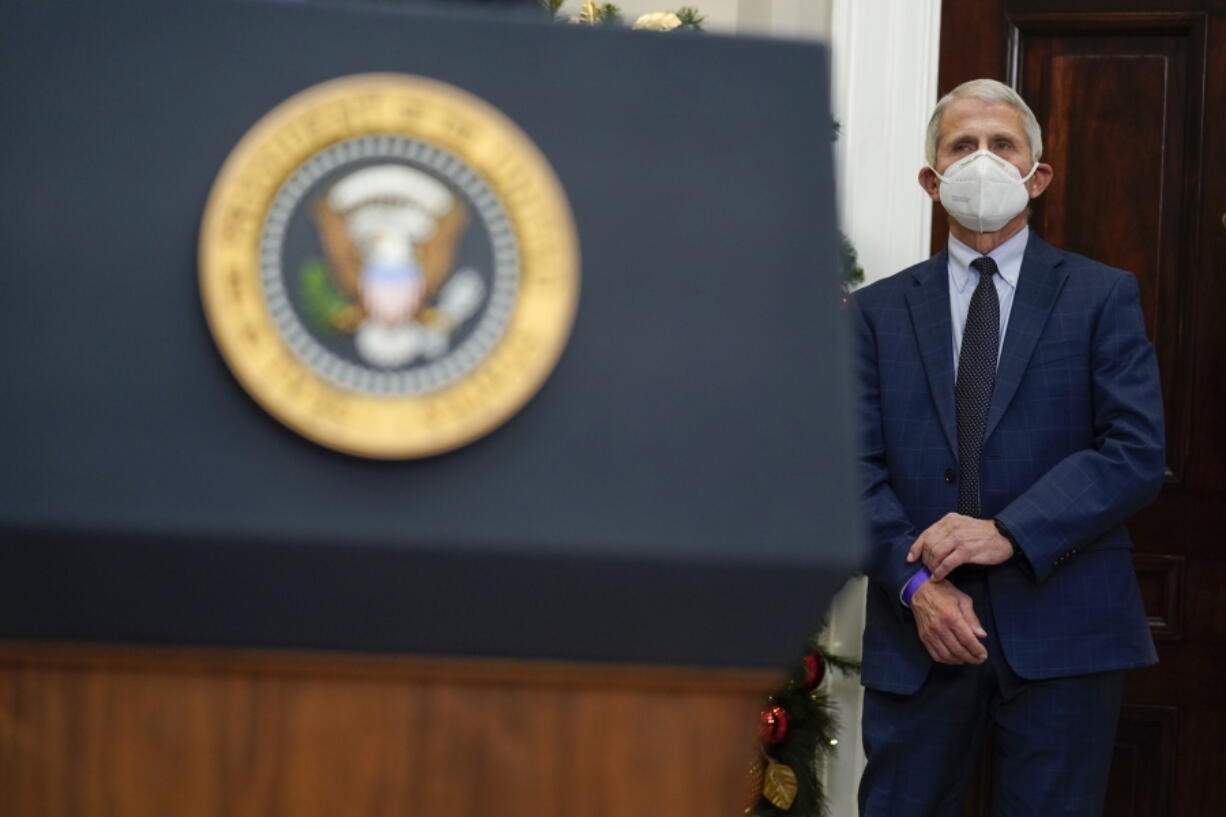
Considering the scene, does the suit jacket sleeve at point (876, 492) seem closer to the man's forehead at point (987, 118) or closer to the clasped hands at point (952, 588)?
the clasped hands at point (952, 588)

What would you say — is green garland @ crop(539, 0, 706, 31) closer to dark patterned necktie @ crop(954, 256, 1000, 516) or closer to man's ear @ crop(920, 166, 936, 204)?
man's ear @ crop(920, 166, 936, 204)

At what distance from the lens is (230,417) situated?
80 centimetres

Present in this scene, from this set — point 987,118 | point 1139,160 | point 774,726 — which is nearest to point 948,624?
point 987,118

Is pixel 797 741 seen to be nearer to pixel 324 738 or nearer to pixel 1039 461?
pixel 1039 461

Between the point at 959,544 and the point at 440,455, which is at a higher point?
the point at 440,455

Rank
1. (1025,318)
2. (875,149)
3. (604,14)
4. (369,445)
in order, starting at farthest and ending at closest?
1. (875,149)
2. (604,14)
3. (1025,318)
4. (369,445)

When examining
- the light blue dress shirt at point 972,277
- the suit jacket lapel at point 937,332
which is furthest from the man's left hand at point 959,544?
the light blue dress shirt at point 972,277

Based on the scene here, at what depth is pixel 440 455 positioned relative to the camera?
2.64 ft

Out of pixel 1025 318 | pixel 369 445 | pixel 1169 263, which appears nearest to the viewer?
pixel 369 445

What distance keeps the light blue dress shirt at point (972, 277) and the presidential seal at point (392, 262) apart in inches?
63.9

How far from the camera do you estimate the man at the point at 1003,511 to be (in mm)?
2197

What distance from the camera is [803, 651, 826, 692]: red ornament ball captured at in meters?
3.10

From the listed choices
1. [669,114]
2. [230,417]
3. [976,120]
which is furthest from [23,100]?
[976,120]

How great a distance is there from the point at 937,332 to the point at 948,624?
1.50 ft
